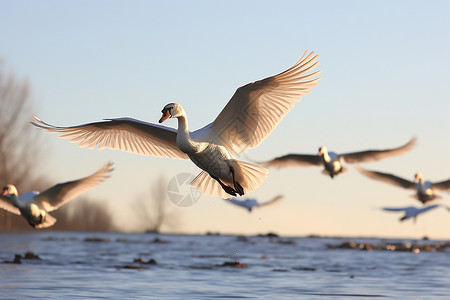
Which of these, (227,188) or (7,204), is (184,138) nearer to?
(227,188)

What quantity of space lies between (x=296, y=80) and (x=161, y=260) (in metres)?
21.1

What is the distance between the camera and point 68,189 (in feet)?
61.9

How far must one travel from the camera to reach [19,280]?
2148 centimetres

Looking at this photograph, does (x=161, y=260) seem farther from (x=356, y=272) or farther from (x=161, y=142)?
(x=161, y=142)

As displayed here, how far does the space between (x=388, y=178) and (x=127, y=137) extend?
507 inches

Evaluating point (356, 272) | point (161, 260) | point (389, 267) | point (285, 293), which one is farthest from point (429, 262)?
point (285, 293)

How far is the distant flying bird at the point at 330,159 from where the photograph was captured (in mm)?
22330

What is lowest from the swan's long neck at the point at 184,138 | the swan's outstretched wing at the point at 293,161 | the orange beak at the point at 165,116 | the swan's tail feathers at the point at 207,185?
the swan's tail feathers at the point at 207,185

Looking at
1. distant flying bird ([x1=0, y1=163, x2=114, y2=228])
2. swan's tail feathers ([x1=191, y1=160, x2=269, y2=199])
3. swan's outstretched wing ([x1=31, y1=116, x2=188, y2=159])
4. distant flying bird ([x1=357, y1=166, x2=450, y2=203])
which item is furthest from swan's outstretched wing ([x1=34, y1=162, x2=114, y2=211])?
distant flying bird ([x1=357, y1=166, x2=450, y2=203])

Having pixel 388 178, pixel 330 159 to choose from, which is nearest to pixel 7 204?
pixel 330 159

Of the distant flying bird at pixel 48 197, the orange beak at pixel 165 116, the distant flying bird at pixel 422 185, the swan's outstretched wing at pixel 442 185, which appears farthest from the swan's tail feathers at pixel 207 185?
the swan's outstretched wing at pixel 442 185

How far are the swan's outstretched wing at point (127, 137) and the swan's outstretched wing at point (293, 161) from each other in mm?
8912

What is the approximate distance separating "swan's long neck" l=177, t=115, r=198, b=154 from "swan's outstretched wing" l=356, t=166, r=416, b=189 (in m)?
13.2

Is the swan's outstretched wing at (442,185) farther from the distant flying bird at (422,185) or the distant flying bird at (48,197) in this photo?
the distant flying bird at (48,197)
